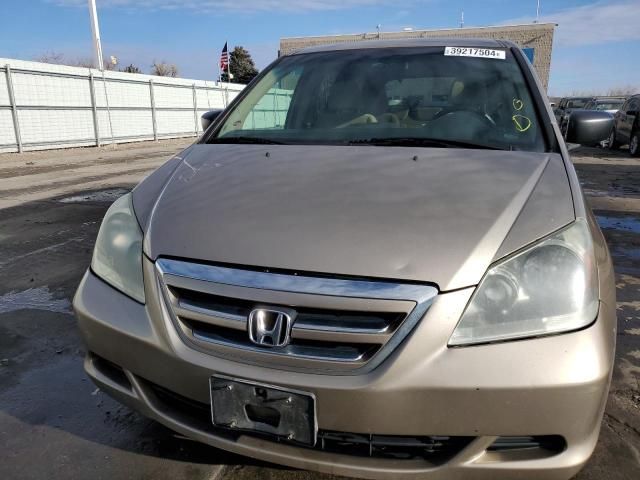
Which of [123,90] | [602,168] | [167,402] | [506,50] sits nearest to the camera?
[167,402]

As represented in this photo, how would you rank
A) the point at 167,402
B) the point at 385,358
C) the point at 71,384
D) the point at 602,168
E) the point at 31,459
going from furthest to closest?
the point at 602,168, the point at 71,384, the point at 31,459, the point at 167,402, the point at 385,358

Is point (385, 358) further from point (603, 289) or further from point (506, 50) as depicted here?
point (506, 50)

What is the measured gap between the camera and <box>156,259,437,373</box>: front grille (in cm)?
129

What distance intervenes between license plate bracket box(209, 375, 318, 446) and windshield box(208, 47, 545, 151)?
4.06 feet

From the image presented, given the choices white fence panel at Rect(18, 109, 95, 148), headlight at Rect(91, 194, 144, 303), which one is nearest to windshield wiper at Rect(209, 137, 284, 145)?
headlight at Rect(91, 194, 144, 303)

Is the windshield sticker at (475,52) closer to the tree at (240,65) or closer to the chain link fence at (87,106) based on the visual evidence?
the chain link fence at (87,106)

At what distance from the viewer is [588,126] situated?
8.88 feet

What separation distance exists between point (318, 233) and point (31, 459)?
1437 mm

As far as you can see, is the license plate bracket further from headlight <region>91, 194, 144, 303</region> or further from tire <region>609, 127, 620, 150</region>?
tire <region>609, 127, 620, 150</region>

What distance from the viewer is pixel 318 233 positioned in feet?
4.83

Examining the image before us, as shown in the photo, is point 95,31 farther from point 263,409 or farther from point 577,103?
point 263,409

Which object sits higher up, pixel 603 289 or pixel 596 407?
pixel 603 289

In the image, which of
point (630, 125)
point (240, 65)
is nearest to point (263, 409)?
point (630, 125)

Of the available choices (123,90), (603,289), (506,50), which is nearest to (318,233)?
(603,289)
